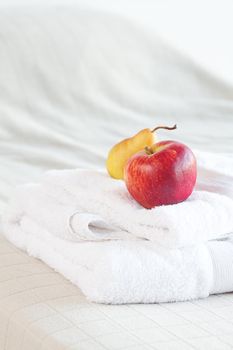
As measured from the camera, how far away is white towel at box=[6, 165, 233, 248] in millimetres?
1075

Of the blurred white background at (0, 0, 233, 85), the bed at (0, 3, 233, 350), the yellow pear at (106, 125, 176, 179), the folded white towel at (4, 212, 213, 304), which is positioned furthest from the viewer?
the blurred white background at (0, 0, 233, 85)

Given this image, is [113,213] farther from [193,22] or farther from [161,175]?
[193,22]

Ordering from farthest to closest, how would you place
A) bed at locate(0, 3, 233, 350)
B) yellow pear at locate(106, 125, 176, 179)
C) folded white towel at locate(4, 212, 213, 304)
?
1. bed at locate(0, 3, 233, 350)
2. yellow pear at locate(106, 125, 176, 179)
3. folded white towel at locate(4, 212, 213, 304)

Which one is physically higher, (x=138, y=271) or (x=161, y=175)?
(x=161, y=175)

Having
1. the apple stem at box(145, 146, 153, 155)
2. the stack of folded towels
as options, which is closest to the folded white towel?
the stack of folded towels

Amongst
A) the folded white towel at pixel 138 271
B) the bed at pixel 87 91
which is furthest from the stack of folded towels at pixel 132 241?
the bed at pixel 87 91

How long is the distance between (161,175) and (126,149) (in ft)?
0.48

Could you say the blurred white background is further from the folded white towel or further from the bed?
the folded white towel

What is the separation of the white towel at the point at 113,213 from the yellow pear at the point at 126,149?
0.02 metres

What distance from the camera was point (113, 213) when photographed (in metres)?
1.13

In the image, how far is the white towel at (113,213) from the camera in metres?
1.08

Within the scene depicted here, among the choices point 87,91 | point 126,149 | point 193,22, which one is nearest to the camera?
point 126,149

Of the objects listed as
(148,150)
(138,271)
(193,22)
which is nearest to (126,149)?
(148,150)

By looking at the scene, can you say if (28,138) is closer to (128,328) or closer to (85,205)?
(85,205)
